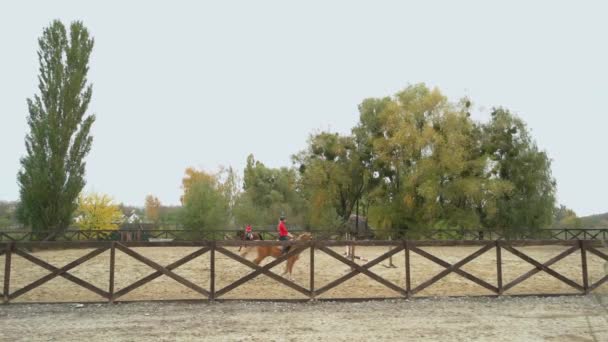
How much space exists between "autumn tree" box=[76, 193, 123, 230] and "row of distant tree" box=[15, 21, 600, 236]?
9 cm

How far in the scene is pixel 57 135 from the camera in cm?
2586

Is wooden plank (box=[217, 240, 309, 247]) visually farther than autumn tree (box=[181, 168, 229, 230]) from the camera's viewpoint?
No

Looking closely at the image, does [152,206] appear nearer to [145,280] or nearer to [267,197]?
[267,197]

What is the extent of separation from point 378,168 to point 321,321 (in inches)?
1201

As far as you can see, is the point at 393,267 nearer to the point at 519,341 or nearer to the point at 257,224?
the point at 519,341

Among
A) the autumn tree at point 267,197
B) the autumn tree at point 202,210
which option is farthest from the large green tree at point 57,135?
the autumn tree at point 267,197

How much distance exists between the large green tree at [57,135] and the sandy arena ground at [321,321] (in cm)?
1946

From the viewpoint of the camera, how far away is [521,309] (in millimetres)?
8305

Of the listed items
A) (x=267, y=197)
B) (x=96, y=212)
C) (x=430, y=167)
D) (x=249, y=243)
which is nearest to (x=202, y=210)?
(x=96, y=212)

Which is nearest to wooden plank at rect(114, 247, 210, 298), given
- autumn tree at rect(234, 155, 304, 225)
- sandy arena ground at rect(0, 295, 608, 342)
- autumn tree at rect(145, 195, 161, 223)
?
sandy arena ground at rect(0, 295, 608, 342)

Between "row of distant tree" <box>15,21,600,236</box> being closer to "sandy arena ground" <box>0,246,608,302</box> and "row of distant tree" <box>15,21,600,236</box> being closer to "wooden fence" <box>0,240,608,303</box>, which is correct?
"sandy arena ground" <box>0,246,608,302</box>

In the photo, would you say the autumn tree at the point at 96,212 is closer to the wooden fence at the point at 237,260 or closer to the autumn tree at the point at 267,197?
the autumn tree at the point at 267,197

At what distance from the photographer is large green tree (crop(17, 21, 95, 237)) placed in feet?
84.1

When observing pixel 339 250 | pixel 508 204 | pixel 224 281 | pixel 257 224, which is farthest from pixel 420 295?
pixel 257 224
